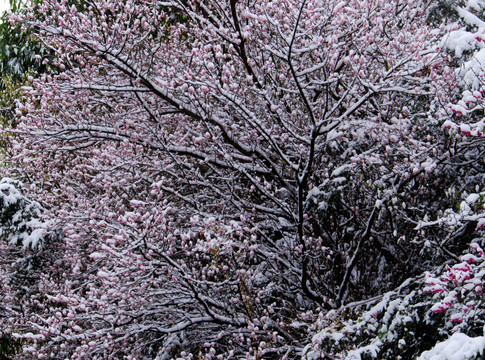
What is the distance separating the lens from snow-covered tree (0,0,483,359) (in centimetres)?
452

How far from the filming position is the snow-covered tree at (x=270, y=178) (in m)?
4.52

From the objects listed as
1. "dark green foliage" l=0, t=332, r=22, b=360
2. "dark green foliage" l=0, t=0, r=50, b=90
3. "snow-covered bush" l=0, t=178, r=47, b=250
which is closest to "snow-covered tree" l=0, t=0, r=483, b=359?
"snow-covered bush" l=0, t=178, r=47, b=250

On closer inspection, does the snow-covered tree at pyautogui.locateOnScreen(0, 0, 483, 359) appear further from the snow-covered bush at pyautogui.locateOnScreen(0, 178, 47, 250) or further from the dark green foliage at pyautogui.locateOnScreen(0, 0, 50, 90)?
the dark green foliage at pyautogui.locateOnScreen(0, 0, 50, 90)

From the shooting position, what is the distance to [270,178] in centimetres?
651

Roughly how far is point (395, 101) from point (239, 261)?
2801 millimetres

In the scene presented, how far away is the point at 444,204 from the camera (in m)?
4.91

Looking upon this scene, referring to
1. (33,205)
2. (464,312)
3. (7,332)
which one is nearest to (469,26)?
(464,312)

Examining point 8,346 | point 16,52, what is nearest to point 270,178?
point 8,346

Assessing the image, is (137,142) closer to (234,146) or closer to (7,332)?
(234,146)

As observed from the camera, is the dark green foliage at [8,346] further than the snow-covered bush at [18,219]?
Yes

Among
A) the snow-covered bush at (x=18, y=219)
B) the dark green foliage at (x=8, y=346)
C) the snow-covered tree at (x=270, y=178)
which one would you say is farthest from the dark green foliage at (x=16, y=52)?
the dark green foliage at (x=8, y=346)

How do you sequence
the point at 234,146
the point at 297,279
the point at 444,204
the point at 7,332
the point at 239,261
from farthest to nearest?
the point at 7,332, the point at 234,146, the point at 297,279, the point at 239,261, the point at 444,204

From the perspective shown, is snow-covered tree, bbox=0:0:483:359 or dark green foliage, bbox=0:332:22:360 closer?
snow-covered tree, bbox=0:0:483:359

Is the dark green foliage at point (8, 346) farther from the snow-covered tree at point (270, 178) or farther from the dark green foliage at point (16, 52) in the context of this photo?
the dark green foliage at point (16, 52)
